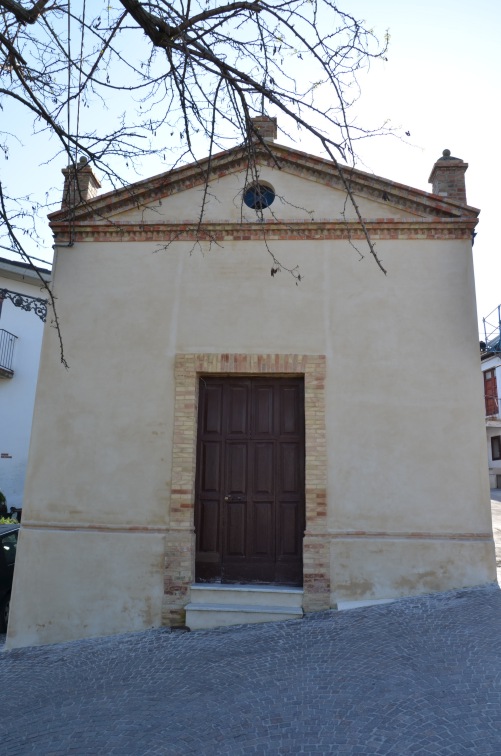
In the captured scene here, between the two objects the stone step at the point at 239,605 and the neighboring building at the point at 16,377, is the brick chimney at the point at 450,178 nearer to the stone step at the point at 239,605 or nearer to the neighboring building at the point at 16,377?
the stone step at the point at 239,605

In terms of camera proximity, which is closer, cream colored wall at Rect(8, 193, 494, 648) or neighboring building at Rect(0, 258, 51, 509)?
cream colored wall at Rect(8, 193, 494, 648)

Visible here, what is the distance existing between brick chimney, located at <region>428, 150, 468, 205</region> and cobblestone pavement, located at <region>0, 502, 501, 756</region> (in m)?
5.13

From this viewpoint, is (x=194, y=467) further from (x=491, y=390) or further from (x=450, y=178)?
(x=491, y=390)

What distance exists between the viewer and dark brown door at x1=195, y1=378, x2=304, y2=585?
6.89 m

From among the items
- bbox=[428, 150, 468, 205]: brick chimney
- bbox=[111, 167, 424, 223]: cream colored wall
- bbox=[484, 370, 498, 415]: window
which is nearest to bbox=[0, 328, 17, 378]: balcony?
bbox=[111, 167, 424, 223]: cream colored wall

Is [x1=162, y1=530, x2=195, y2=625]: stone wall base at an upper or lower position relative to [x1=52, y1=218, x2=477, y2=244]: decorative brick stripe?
lower

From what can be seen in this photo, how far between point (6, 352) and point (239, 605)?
12.9 m

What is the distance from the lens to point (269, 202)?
769 cm

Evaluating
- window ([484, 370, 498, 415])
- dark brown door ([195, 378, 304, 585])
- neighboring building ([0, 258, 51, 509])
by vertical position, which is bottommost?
dark brown door ([195, 378, 304, 585])

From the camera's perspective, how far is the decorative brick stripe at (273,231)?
7.32 m

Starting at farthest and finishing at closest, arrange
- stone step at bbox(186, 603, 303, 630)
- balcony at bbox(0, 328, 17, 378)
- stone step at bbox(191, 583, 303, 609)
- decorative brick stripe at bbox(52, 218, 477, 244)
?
balcony at bbox(0, 328, 17, 378), decorative brick stripe at bbox(52, 218, 477, 244), stone step at bbox(191, 583, 303, 609), stone step at bbox(186, 603, 303, 630)

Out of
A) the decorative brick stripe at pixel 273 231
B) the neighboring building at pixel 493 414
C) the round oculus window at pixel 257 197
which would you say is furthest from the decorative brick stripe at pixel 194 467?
the neighboring building at pixel 493 414

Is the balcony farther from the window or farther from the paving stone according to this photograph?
the window

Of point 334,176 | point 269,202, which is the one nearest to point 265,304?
point 269,202
